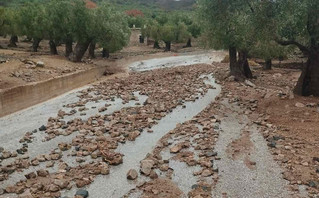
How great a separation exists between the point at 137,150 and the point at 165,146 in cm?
132

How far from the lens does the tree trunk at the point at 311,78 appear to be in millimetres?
20547

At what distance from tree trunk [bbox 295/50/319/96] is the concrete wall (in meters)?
18.0

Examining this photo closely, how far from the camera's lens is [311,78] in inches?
827

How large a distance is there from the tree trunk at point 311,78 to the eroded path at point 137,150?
403cm

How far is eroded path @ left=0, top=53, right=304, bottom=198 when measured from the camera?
39.8 ft

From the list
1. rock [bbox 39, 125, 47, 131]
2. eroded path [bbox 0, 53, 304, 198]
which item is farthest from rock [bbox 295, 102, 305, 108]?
rock [bbox 39, 125, 47, 131]

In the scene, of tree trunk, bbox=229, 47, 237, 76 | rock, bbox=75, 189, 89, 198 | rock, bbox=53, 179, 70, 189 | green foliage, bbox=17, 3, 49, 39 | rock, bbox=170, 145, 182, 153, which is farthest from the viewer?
green foliage, bbox=17, 3, 49, 39

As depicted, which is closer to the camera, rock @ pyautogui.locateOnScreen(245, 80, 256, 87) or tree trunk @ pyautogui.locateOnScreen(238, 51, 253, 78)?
rock @ pyautogui.locateOnScreen(245, 80, 256, 87)

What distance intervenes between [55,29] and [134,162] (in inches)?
1314

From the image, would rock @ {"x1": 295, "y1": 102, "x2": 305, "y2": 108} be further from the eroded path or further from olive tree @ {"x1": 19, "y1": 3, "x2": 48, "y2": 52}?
olive tree @ {"x1": 19, "y1": 3, "x2": 48, "y2": 52}

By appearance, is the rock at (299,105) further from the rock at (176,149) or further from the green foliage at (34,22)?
the green foliage at (34,22)

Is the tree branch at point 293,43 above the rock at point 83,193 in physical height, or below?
above

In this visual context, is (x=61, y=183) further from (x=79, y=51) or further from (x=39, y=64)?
(x=79, y=51)

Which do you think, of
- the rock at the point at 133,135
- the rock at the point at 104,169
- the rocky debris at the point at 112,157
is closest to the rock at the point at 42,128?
the rock at the point at 133,135
